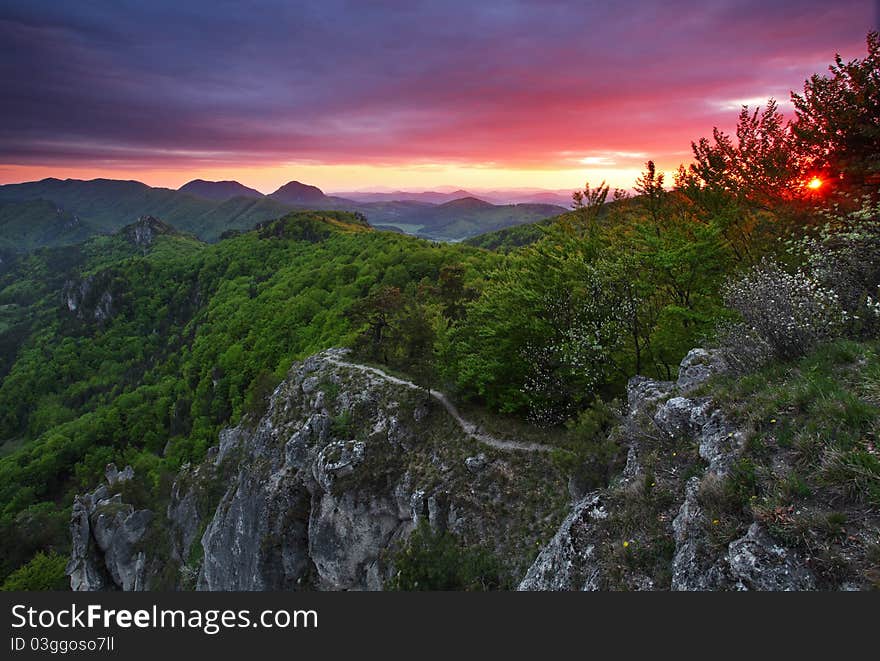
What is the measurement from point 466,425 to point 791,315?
1742 centimetres

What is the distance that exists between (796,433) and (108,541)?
6920 centimetres

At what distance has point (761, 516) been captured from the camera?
25.0 ft

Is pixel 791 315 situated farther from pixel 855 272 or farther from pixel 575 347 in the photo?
pixel 575 347

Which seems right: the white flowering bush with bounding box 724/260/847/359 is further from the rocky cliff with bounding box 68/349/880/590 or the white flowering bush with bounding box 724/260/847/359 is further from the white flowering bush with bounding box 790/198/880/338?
the rocky cliff with bounding box 68/349/880/590

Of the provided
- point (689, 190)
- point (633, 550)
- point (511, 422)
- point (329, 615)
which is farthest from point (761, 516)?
point (689, 190)

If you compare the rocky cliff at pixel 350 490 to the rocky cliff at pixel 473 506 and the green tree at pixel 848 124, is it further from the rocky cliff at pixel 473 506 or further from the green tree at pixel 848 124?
the green tree at pixel 848 124

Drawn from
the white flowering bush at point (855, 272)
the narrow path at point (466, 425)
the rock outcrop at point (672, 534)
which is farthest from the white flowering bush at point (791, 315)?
the narrow path at point (466, 425)

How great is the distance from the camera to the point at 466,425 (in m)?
25.8

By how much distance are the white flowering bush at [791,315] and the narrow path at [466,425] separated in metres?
12.0

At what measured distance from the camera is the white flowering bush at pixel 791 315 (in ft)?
39.4

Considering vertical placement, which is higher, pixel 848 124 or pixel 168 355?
pixel 848 124

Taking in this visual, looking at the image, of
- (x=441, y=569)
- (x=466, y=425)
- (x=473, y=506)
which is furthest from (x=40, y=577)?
(x=441, y=569)

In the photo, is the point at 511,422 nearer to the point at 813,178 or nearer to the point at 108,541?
the point at 813,178

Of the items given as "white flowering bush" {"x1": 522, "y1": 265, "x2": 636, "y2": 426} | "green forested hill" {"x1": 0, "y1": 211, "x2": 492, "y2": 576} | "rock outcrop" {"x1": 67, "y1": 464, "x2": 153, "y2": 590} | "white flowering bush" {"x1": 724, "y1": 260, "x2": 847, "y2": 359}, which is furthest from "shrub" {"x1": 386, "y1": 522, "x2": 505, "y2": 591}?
"rock outcrop" {"x1": 67, "y1": 464, "x2": 153, "y2": 590}
